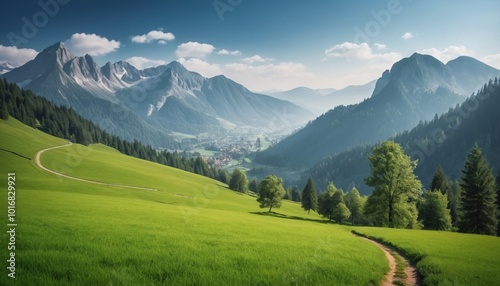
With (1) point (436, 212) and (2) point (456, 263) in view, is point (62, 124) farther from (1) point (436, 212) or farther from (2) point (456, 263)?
(2) point (456, 263)

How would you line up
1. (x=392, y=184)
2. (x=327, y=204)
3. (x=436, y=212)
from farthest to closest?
(x=327, y=204) < (x=436, y=212) < (x=392, y=184)

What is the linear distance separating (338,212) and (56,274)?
2630 inches

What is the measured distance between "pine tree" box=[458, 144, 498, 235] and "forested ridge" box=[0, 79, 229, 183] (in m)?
142

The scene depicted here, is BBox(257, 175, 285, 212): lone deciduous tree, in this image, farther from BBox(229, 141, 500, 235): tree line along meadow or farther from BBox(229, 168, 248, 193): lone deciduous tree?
BBox(229, 168, 248, 193): lone deciduous tree

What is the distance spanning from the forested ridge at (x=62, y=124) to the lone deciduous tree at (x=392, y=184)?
14035 centimetres

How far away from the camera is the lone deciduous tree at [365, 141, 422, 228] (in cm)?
4475

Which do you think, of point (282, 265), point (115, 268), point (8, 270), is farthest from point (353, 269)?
point (8, 270)

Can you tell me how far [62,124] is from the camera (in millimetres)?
153250

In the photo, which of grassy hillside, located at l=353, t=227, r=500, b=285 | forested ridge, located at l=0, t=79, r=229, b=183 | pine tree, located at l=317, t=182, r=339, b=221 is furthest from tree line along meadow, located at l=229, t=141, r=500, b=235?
forested ridge, located at l=0, t=79, r=229, b=183

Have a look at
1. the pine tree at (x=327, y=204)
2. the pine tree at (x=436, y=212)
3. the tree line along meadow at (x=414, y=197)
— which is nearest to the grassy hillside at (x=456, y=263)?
the tree line along meadow at (x=414, y=197)

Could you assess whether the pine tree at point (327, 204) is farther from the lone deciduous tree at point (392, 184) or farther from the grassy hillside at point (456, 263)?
the grassy hillside at point (456, 263)

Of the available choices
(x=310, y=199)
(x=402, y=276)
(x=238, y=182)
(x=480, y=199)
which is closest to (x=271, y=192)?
(x=310, y=199)

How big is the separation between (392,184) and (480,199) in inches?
790

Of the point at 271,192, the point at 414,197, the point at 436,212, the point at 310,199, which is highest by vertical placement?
the point at 414,197
